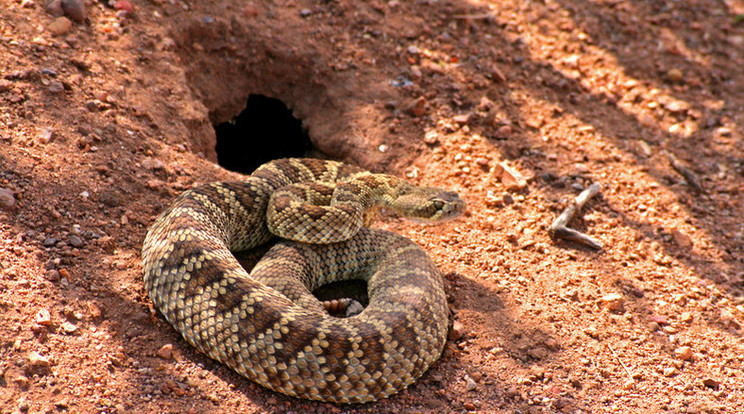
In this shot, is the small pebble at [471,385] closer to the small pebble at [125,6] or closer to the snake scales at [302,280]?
the snake scales at [302,280]

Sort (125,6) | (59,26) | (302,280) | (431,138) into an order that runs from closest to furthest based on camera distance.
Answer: (302,280) < (59,26) < (125,6) < (431,138)

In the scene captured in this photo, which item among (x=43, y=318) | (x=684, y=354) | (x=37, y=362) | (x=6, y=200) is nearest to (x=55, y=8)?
(x=6, y=200)

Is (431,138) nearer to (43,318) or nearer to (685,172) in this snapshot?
(685,172)

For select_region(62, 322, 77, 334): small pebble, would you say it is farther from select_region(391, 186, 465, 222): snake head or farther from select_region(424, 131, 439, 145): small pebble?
select_region(424, 131, 439, 145): small pebble

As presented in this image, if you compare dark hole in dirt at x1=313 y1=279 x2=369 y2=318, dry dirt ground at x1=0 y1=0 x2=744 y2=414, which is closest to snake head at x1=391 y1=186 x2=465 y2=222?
dry dirt ground at x1=0 y1=0 x2=744 y2=414

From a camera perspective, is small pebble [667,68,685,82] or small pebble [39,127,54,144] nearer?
small pebble [39,127,54,144]
